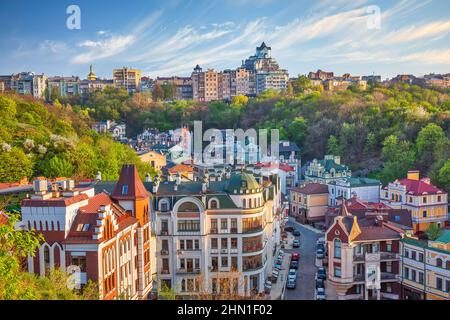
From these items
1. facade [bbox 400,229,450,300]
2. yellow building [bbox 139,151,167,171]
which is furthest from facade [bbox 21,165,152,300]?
yellow building [bbox 139,151,167,171]

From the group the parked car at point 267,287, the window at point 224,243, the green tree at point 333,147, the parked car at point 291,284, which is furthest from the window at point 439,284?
the green tree at point 333,147

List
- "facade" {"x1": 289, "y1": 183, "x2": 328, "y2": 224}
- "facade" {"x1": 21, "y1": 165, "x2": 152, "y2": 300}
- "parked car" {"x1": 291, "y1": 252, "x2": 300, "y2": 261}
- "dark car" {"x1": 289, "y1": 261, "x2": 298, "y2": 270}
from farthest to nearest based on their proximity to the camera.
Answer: "facade" {"x1": 289, "y1": 183, "x2": 328, "y2": 224}
"parked car" {"x1": 291, "y1": 252, "x2": 300, "y2": 261}
"dark car" {"x1": 289, "y1": 261, "x2": 298, "y2": 270}
"facade" {"x1": 21, "y1": 165, "x2": 152, "y2": 300}

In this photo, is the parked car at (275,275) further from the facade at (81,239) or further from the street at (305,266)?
the facade at (81,239)

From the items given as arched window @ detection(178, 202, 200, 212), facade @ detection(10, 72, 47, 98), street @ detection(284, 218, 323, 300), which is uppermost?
facade @ detection(10, 72, 47, 98)

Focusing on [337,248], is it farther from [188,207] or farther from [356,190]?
[356,190]

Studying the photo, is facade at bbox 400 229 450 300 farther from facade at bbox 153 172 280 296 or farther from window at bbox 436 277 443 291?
facade at bbox 153 172 280 296
